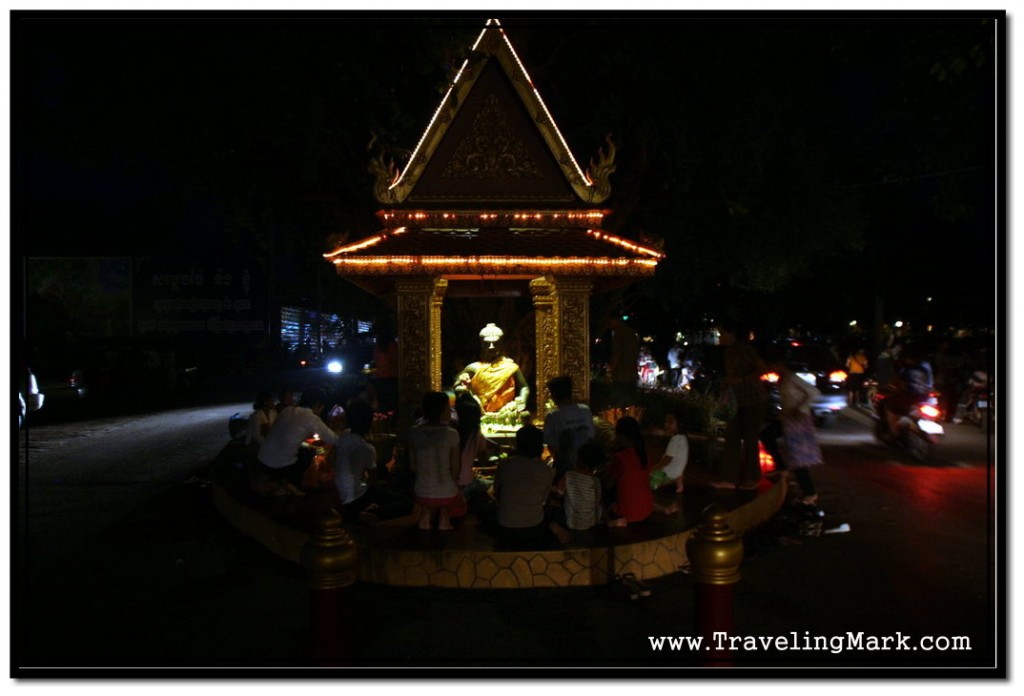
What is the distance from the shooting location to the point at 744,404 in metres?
8.53

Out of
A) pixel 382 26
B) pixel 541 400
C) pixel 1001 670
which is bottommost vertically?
pixel 1001 670

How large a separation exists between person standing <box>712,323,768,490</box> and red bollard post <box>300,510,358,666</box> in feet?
17.4

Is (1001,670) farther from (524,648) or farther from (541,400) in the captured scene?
(541,400)

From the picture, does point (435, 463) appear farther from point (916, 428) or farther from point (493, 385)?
point (916, 428)

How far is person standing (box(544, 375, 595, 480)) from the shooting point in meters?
7.66

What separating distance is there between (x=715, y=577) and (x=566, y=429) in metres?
3.60

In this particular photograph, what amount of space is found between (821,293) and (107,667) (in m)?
30.3

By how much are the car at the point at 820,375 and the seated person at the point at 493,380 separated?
7.23 meters

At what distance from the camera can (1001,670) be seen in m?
4.71

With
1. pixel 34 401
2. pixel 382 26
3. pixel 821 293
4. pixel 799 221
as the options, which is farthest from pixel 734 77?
pixel 821 293

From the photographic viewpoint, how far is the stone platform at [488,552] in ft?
20.2

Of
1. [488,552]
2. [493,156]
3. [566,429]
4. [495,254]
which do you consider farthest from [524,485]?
[493,156]

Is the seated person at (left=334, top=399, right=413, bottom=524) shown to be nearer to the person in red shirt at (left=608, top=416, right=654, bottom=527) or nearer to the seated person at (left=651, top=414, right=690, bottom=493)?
the person in red shirt at (left=608, top=416, right=654, bottom=527)

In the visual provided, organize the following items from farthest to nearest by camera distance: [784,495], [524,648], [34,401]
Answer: [34,401]
[784,495]
[524,648]
